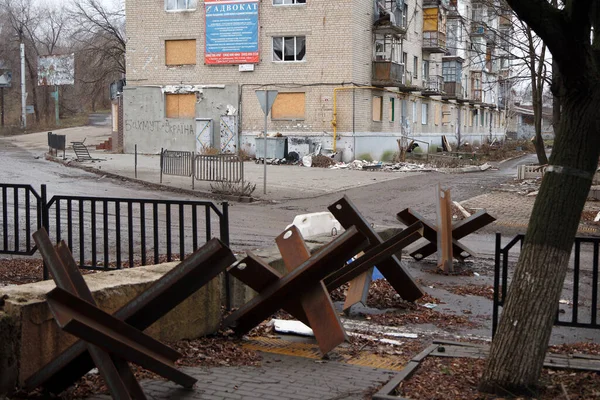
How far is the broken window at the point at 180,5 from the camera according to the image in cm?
3919

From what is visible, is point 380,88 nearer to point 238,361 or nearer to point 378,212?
point 378,212

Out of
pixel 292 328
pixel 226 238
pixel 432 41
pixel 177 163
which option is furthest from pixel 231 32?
pixel 292 328

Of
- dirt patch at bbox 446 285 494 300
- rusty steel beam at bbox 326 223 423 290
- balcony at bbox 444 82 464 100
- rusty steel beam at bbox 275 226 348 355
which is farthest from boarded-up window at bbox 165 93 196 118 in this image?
rusty steel beam at bbox 275 226 348 355

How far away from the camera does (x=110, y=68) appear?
5966 cm

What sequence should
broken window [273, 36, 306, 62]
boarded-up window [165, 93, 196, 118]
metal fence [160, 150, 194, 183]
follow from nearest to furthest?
1. metal fence [160, 150, 194, 183]
2. broken window [273, 36, 306, 62]
3. boarded-up window [165, 93, 196, 118]

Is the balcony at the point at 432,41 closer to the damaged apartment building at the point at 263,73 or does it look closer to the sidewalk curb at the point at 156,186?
the damaged apartment building at the point at 263,73

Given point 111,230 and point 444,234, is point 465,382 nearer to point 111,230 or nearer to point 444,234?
point 444,234

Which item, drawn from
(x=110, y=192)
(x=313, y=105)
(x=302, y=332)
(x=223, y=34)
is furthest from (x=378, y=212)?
(x=223, y=34)

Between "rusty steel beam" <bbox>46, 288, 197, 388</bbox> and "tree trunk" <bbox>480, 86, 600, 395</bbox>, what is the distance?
6.82 ft

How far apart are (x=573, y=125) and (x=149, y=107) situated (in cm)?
3744

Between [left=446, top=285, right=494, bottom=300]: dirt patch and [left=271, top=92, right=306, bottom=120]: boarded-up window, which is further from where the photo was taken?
[left=271, top=92, right=306, bottom=120]: boarded-up window

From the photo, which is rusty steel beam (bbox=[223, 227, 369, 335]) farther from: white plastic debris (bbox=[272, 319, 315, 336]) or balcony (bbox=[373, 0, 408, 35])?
balcony (bbox=[373, 0, 408, 35])

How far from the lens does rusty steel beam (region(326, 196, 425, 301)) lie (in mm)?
7254

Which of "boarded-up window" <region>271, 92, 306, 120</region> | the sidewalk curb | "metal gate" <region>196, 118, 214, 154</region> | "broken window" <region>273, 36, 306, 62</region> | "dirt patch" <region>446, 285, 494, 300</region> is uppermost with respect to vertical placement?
"broken window" <region>273, 36, 306, 62</region>
